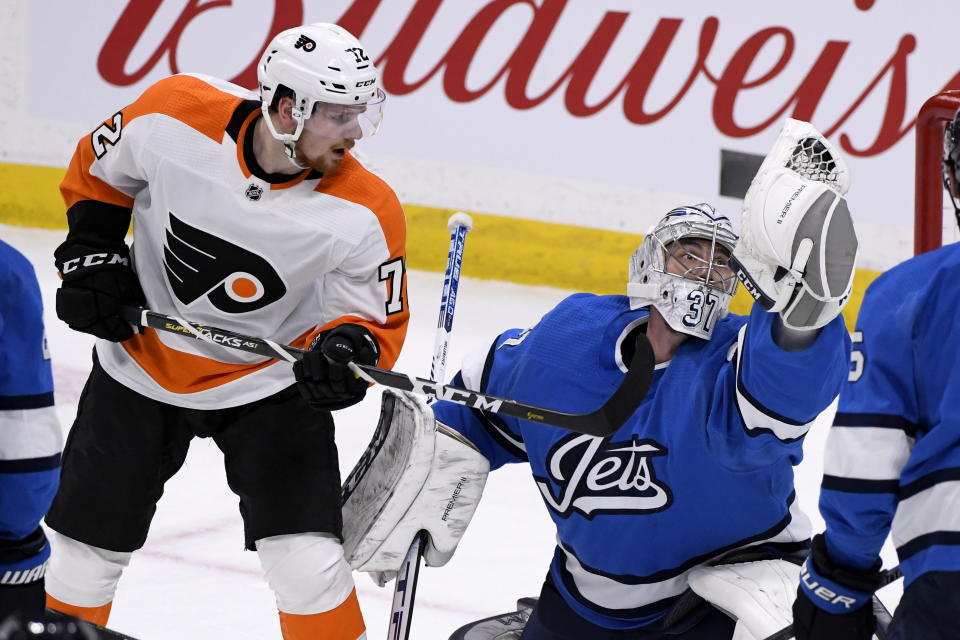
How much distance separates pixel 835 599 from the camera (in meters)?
1.58

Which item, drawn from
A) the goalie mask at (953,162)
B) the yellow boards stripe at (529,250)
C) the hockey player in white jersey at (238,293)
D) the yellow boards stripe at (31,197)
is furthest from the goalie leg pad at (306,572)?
the yellow boards stripe at (31,197)

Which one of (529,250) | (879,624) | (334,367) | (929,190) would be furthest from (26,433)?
(529,250)

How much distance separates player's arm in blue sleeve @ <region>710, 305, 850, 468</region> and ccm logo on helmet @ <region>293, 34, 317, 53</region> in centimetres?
88

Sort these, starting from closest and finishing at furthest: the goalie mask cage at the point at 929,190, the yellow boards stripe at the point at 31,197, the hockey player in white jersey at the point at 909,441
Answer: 1. the hockey player in white jersey at the point at 909,441
2. the goalie mask cage at the point at 929,190
3. the yellow boards stripe at the point at 31,197

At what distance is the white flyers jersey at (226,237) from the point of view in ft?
7.97

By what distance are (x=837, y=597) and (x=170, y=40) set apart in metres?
4.87

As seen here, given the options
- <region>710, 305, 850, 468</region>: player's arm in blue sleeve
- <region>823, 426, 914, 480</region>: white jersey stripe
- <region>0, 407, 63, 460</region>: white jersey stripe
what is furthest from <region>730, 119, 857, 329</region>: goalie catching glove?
<region>0, 407, 63, 460</region>: white jersey stripe

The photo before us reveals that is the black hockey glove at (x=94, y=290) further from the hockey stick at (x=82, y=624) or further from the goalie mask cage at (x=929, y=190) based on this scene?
the goalie mask cage at (x=929, y=190)

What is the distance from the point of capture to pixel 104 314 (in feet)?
8.03

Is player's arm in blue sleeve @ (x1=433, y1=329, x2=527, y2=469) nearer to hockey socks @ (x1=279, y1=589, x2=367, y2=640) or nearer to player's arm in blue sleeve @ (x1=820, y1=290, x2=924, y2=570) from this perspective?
hockey socks @ (x1=279, y1=589, x2=367, y2=640)

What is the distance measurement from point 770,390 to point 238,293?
999 millimetres

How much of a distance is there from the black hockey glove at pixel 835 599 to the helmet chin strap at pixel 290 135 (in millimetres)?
1155

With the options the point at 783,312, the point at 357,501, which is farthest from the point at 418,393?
the point at 783,312

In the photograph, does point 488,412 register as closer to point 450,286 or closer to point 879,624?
point 450,286
